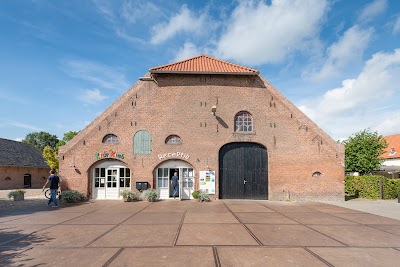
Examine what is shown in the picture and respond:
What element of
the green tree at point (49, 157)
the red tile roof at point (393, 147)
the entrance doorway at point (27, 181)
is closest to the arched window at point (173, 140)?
the entrance doorway at point (27, 181)

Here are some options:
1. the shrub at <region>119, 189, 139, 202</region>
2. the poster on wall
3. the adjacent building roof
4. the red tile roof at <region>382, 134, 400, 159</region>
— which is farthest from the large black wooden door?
the red tile roof at <region>382, 134, 400, 159</region>

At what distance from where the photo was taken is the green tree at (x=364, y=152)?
2094cm

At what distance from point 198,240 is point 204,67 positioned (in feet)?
39.9

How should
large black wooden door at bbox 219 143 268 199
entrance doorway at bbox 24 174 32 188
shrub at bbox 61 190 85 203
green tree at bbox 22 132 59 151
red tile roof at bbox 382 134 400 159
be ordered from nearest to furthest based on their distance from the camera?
shrub at bbox 61 190 85 203, large black wooden door at bbox 219 143 268 199, entrance doorway at bbox 24 174 32 188, red tile roof at bbox 382 134 400 159, green tree at bbox 22 132 59 151

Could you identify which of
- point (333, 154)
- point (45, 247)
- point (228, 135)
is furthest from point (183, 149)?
point (45, 247)

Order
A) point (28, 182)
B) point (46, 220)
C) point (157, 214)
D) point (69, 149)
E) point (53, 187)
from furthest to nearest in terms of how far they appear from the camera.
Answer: point (28, 182) → point (69, 149) → point (53, 187) → point (157, 214) → point (46, 220)

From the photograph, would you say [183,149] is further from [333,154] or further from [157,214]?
[333,154]

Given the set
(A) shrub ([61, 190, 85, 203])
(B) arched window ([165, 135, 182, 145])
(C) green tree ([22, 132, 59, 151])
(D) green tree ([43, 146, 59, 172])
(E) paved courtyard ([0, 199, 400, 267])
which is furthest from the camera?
(C) green tree ([22, 132, 59, 151])

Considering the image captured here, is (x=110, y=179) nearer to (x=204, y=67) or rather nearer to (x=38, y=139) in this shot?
(x=204, y=67)

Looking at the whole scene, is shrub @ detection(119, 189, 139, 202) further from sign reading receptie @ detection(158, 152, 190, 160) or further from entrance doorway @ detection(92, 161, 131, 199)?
sign reading receptie @ detection(158, 152, 190, 160)

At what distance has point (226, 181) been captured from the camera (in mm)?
15742

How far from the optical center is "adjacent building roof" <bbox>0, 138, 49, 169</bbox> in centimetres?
2780

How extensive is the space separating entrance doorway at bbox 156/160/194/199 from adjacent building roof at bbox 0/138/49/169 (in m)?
20.4

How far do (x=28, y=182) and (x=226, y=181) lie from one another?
26.6 m
